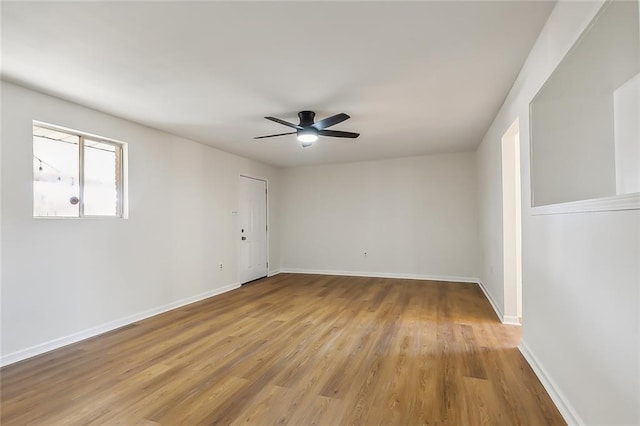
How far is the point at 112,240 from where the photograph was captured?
3.63 metres

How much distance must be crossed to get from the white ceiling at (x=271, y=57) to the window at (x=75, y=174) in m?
0.46

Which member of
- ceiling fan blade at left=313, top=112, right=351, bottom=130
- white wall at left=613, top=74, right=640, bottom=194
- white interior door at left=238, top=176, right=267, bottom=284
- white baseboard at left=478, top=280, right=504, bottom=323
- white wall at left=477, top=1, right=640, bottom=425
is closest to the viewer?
white wall at left=477, top=1, right=640, bottom=425

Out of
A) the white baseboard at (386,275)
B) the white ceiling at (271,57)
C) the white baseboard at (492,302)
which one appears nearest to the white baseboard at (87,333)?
the white ceiling at (271,57)

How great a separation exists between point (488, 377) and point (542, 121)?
204cm

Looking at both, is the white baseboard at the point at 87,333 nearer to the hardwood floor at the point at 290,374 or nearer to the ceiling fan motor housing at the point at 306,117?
the hardwood floor at the point at 290,374

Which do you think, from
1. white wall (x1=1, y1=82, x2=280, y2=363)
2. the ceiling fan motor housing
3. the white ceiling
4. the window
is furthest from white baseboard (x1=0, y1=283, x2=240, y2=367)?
the ceiling fan motor housing

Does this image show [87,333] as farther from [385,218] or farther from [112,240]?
[385,218]

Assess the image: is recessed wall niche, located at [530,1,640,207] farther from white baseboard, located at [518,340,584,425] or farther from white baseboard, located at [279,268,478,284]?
white baseboard, located at [279,268,478,284]

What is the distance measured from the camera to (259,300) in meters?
4.79

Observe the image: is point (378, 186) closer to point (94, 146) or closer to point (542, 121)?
point (542, 121)

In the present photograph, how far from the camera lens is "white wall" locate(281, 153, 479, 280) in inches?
236

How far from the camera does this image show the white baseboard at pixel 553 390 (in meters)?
1.80

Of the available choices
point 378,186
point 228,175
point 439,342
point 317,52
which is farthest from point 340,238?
point 317,52

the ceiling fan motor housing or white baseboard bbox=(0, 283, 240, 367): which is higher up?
the ceiling fan motor housing
